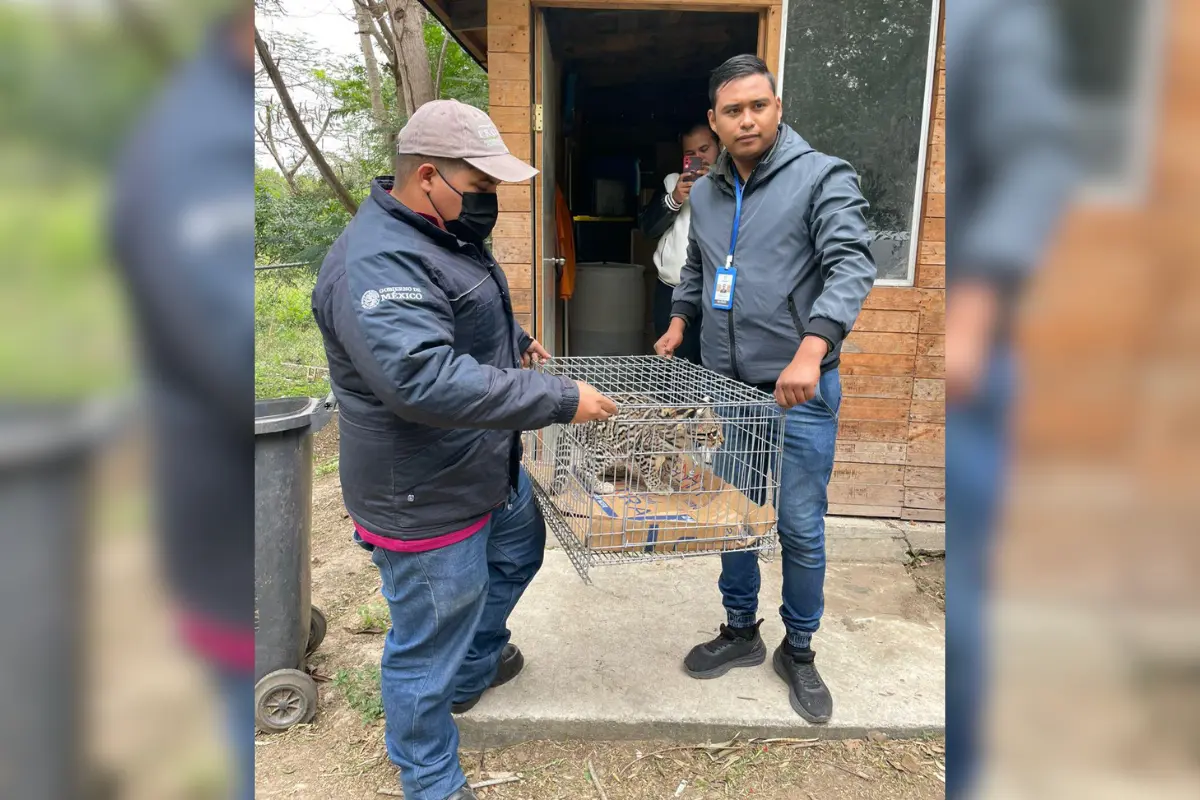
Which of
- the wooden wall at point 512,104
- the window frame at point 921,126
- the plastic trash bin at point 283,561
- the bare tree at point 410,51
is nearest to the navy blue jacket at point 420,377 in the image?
the plastic trash bin at point 283,561

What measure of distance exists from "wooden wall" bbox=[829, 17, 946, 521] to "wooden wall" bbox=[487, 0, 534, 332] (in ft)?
6.13

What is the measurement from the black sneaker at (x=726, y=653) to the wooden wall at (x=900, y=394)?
146 centimetres

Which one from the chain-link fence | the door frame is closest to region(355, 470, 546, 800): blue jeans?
the door frame

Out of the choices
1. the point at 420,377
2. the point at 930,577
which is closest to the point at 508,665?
the point at 420,377

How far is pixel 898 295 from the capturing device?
12.6ft

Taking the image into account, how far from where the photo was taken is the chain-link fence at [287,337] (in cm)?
791

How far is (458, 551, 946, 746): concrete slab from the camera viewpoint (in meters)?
2.59
